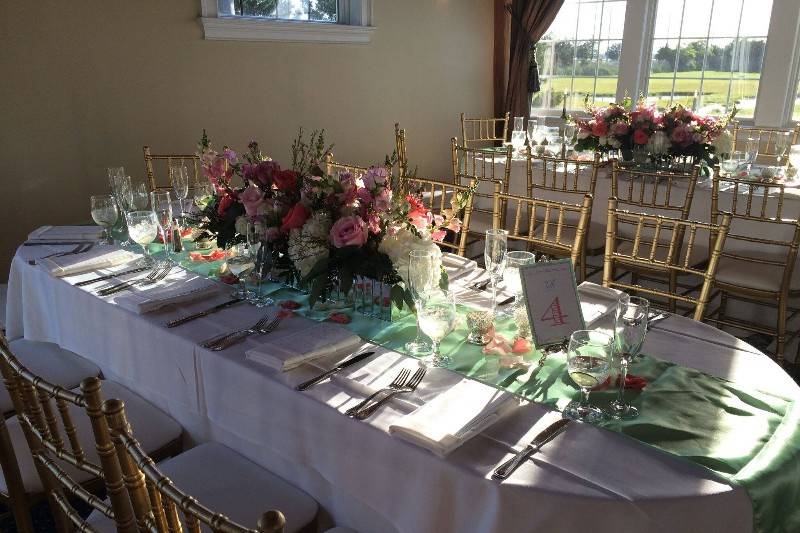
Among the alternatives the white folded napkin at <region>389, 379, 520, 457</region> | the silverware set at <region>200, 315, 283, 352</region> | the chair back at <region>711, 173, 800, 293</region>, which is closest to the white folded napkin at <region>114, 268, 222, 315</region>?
the silverware set at <region>200, 315, 283, 352</region>

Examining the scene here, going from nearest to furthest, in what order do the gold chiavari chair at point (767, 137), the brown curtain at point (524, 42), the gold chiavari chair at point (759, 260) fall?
the gold chiavari chair at point (759, 260)
the gold chiavari chair at point (767, 137)
the brown curtain at point (524, 42)

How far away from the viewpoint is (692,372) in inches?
52.9

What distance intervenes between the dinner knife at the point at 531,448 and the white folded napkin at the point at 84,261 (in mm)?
1557

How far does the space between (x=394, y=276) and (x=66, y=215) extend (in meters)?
2.66

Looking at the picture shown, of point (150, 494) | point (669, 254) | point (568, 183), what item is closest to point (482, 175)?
point (568, 183)

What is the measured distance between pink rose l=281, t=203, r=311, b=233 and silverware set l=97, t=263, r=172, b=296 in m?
0.53

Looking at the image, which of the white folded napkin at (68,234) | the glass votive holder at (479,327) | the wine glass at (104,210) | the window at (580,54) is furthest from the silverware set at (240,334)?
the window at (580,54)

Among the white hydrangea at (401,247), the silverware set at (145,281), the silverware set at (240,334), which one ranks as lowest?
the silverware set at (240,334)

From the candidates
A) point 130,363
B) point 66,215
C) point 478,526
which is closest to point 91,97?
point 66,215

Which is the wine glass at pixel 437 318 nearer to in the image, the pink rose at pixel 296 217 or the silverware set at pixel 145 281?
the pink rose at pixel 296 217

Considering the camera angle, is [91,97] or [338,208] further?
[91,97]

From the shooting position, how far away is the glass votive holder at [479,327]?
1490 millimetres

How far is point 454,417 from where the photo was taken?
114 centimetres

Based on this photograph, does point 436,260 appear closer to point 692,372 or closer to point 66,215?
point 692,372
